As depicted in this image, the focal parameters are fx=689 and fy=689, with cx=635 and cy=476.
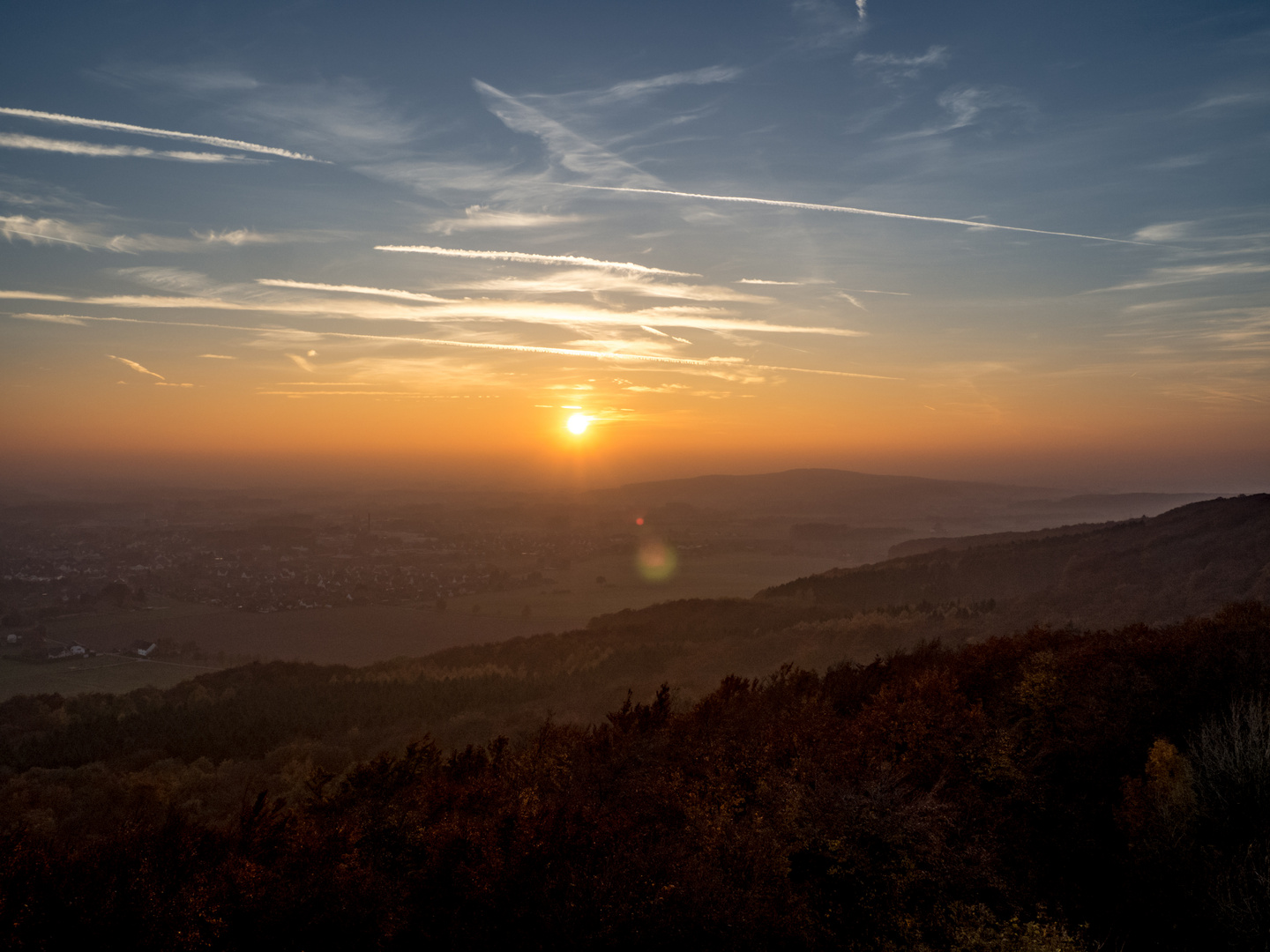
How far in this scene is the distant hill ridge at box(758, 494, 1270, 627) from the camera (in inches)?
2030

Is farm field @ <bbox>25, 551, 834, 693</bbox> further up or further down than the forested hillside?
further down

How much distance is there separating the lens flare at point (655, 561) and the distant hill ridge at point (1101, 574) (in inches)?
1485

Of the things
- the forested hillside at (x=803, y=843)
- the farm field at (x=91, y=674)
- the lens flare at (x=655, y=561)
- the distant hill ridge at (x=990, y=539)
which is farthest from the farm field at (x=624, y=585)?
the forested hillside at (x=803, y=843)

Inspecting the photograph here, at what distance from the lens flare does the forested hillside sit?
111 metres

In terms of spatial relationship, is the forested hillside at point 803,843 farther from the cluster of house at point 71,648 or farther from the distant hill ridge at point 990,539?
the distant hill ridge at point 990,539

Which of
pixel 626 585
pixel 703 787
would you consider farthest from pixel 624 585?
pixel 703 787

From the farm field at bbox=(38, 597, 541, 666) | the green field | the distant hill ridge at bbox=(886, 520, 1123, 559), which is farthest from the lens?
the green field

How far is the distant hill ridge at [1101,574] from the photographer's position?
51.6 meters

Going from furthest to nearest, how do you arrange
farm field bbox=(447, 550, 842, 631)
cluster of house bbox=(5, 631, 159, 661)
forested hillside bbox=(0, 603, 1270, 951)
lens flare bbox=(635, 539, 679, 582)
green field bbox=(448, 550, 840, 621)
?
lens flare bbox=(635, 539, 679, 582) → green field bbox=(448, 550, 840, 621) → farm field bbox=(447, 550, 842, 631) → cluster of house bbox=(5, 631, 159, 661) → forested hillside bbox=(0, 603, 1270, 951)

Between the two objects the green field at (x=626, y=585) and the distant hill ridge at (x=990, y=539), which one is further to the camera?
the green field at (x=626, y=585)

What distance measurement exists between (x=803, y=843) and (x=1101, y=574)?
65793 mm

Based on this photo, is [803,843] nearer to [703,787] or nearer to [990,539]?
[703,787]

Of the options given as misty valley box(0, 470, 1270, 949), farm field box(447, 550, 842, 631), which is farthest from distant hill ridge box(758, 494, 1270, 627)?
farm field box(447, 550, 842, 631)

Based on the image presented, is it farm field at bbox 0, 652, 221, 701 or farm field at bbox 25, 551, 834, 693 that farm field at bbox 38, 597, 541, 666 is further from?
farm field at bbox 0, 652, 221, 701
